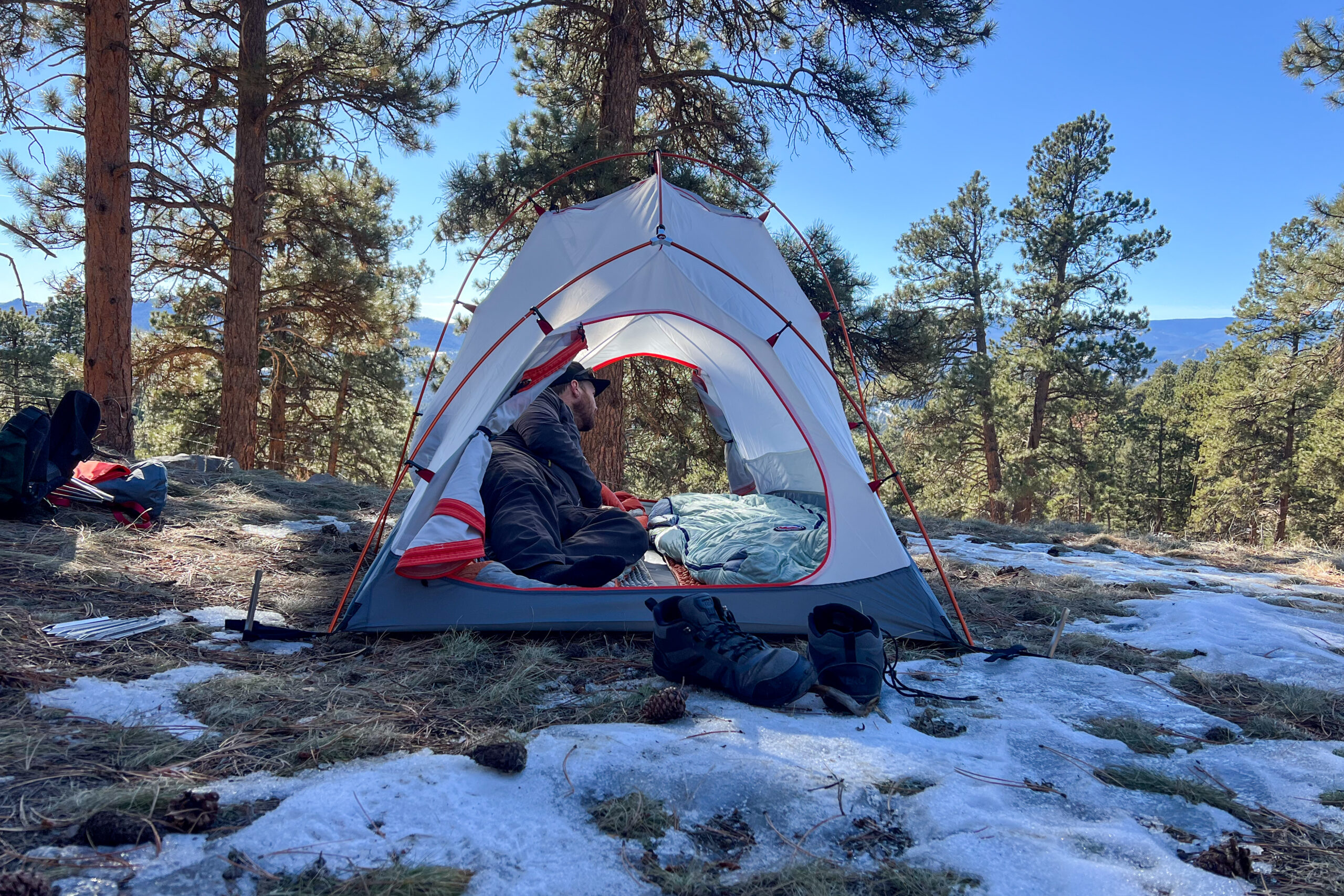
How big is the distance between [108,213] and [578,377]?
4.22 m

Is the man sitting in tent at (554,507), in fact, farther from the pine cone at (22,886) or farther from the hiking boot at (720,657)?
the pine cone at (22,886)

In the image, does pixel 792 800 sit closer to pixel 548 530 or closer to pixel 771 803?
pixel 771 803

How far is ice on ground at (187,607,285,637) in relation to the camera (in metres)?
2.72

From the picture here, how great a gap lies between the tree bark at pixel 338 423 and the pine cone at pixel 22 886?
44.8 ft

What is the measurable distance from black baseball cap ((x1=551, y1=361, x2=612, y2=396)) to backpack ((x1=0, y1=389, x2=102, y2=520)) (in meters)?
2.55

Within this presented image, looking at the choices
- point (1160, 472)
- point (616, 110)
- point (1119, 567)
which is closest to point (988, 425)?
point (1119, 567)

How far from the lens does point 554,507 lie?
3812 millimetres

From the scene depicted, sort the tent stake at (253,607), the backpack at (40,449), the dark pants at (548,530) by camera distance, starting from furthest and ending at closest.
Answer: the backpack at (40,449)
the dark pants at (548,530)
the tent stake at (253,607)

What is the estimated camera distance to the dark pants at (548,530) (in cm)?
A: 304

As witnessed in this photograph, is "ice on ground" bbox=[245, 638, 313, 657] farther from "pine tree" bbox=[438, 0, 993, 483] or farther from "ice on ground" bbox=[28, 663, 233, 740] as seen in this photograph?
"pine tree" bbox=[438, 0, 993, 483]

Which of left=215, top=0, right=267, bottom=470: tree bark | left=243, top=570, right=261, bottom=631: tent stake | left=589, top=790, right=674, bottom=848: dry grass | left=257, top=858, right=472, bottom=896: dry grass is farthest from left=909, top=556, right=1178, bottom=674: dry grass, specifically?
left=215, top=0, right=267, bottom=470: tree bark

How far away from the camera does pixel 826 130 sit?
676cm

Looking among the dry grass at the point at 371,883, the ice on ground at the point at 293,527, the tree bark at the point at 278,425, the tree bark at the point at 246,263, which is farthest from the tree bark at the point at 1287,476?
the dry grass at the point at 371,883

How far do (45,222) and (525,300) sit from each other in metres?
6.65
